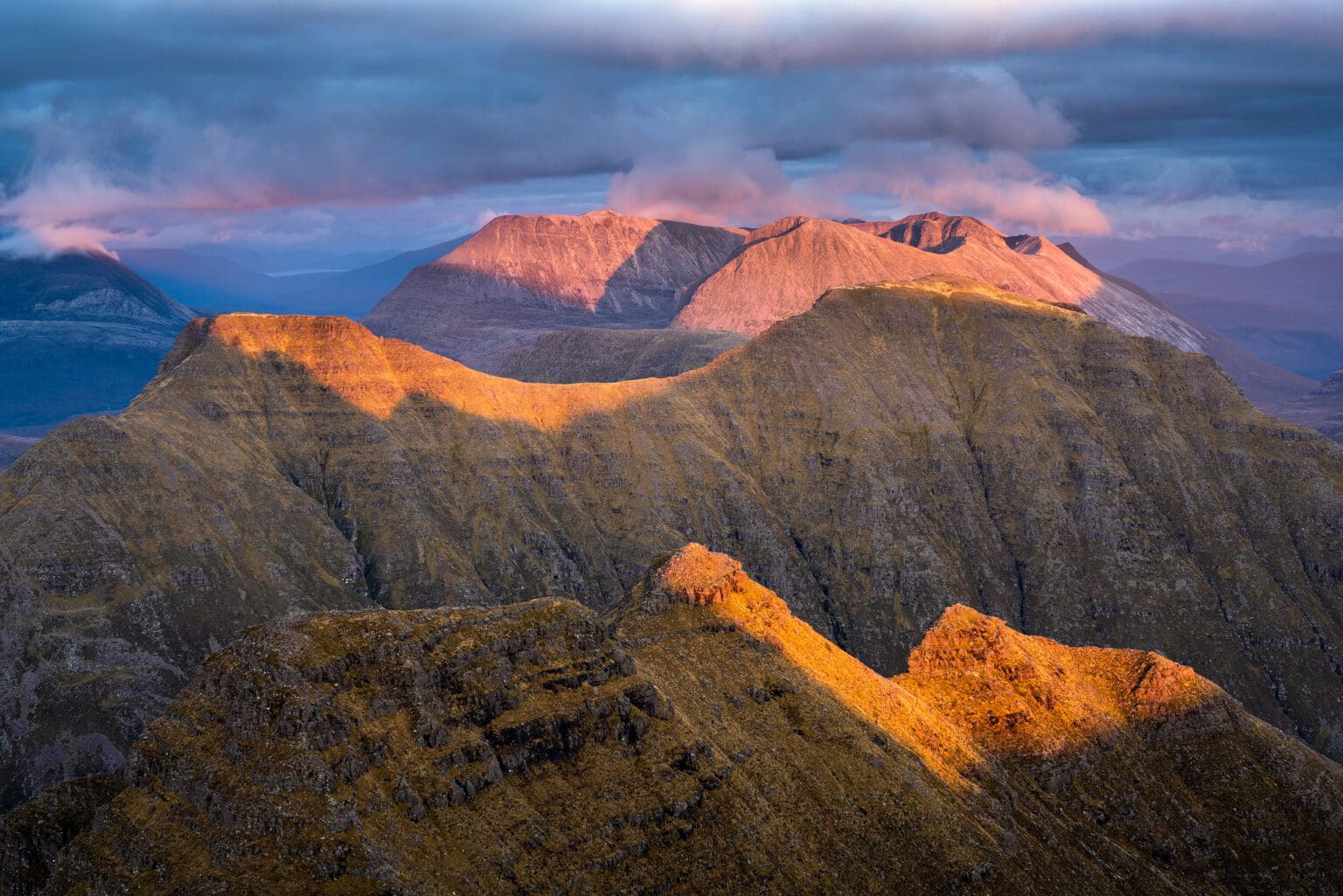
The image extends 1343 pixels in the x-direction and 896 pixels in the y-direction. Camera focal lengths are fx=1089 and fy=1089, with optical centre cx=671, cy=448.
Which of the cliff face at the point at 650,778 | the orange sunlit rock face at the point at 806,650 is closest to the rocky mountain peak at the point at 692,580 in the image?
the orange sunlit rock face at the point at 806,650

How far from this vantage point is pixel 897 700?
18562 centimetres

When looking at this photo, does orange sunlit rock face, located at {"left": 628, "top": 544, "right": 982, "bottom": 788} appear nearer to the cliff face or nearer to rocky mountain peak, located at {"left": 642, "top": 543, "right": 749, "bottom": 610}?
rocky mountain peak, located at {"left": 642, "top": 543, "right": 749, "bottom": 610}

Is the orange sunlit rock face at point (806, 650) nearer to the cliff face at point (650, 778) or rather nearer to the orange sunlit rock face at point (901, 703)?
the orange sunlit rock face at point (901, 703)

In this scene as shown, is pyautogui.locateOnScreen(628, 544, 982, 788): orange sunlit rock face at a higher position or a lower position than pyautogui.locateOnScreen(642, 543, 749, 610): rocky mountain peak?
lower

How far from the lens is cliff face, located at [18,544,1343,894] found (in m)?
118

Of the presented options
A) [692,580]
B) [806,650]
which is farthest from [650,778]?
[806,650]

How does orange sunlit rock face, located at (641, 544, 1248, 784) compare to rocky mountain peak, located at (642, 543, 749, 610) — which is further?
rocky mountain peak, located at (642, 543, 749, 610)

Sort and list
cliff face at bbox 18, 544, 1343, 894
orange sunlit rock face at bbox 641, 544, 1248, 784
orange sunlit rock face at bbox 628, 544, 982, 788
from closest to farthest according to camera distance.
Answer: cliff face at bbox 18, 544, 1343, 894 → orange sunlit rock face at bbox 628, 544, 982, 788 → orange sunlit rock face at bbox 641, 544, 1248, 784

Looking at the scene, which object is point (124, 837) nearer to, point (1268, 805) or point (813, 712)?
point (813, 712)

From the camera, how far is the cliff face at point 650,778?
118438mm

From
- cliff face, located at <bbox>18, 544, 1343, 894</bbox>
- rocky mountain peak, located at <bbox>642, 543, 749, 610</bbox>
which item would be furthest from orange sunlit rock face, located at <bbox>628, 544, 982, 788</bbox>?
cliff face, located at <bbox>18, 544, 1343, 894</bbox>

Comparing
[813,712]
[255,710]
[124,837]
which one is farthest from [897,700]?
[124,837]

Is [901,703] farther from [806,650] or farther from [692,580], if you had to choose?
[692,580]

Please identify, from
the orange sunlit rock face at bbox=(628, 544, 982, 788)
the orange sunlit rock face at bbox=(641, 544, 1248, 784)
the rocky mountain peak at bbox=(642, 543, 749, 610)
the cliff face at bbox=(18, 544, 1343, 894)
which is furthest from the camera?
the rocky mountain peak at bbox=(642, 543, 749, 610)
